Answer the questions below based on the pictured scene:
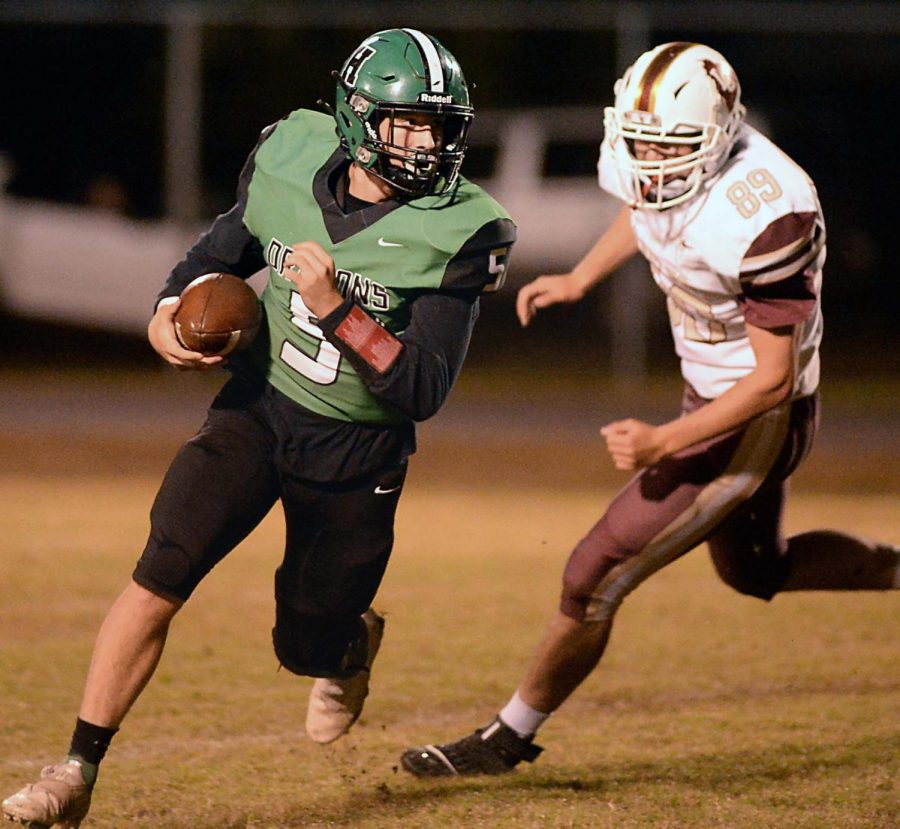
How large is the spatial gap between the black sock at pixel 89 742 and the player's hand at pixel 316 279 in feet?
3.37

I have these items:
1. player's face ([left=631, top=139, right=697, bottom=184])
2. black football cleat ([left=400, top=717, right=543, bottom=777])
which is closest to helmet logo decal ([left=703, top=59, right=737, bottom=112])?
player's face ([left=631, top=139, right=697, bottom=184])

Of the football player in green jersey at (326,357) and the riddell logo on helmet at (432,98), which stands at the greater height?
the riddell logo on helmet at (432,98)

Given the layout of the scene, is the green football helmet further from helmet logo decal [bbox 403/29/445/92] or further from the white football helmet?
the white football helmet

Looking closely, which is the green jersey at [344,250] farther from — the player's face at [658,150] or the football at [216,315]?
the player's face at [658,150]

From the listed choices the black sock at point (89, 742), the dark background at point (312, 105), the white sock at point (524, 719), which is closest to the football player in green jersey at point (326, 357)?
the black sock at point (89, 742)

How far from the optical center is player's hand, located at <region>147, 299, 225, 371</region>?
11.8 feet

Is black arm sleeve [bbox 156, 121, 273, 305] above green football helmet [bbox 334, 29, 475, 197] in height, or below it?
below

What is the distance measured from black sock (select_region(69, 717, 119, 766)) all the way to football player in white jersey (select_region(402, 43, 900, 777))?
92 cm

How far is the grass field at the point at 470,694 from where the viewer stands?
3.79m

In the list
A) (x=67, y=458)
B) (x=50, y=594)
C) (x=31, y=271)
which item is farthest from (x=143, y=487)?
(x=31, y=271)

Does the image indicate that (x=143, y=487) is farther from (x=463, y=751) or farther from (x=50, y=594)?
(x=463, y=751)

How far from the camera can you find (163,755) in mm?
4125

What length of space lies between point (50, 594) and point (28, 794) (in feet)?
8.83

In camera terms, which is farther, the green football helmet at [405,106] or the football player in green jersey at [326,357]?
the green football helmet at [405,106]
